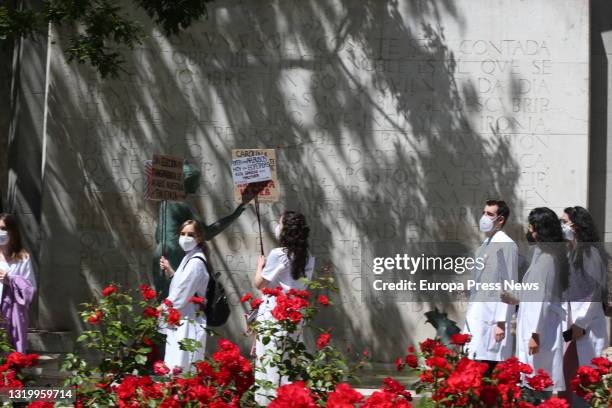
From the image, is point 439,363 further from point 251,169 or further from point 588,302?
point 251,169

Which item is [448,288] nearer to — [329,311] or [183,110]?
[329,311]

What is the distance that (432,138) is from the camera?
12086mm

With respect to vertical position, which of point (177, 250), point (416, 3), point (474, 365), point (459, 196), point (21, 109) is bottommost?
point (474, 365)

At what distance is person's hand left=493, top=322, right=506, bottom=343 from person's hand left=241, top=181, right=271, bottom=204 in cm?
267

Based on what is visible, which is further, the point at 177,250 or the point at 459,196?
the point at 459,196

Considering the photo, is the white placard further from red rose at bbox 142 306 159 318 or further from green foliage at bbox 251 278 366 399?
red rose at bbox 142 306 159 318

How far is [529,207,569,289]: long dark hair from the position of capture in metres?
8.05

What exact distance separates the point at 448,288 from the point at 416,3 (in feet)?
11.1

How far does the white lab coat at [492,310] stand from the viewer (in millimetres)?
8492

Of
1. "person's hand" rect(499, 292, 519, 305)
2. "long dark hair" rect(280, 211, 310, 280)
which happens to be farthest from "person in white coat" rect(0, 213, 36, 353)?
"person's hand" rect(499, 292, 519, 305)

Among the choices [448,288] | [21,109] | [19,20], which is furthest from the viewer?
[21,109]

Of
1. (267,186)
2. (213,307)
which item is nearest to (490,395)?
(213,307)

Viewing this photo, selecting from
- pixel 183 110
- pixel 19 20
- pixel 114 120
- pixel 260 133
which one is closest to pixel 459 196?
pixel 260 133

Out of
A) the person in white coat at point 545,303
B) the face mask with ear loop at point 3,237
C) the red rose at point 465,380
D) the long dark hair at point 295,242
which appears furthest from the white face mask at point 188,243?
the red rose at point 465,380
